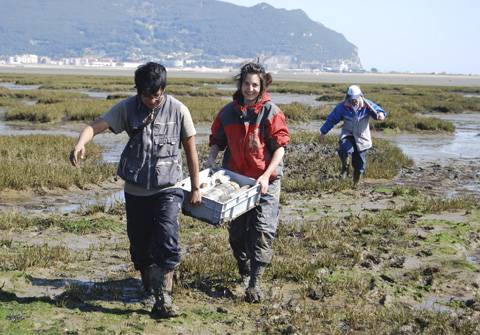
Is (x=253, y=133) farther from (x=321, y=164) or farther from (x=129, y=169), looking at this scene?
(x=321, y=164)

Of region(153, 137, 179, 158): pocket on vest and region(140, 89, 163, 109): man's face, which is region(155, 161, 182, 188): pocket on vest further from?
region(140, 89, 163, 109): man's face

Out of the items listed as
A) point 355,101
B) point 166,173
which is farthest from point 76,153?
point 355,101

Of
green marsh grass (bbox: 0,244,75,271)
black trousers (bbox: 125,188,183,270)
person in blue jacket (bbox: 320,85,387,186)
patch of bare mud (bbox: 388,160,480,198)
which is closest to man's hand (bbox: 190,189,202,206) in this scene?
black trousers (bbox: 125,188,183,270)

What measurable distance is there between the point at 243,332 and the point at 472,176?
10.6 metres

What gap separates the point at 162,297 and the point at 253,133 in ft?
4.87

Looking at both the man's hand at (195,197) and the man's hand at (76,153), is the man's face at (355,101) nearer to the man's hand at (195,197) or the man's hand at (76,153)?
the man's hand at (195,197)

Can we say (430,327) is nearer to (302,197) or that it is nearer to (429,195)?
(302,197)

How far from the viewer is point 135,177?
15.2ft

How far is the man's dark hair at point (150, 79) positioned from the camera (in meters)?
4.46

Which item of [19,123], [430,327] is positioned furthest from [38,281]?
[19,123]

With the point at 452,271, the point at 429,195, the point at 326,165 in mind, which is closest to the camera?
the point at 452,271

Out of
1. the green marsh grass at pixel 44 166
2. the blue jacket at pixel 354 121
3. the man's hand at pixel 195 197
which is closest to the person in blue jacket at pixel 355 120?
the blue jacket at pixel 354 121

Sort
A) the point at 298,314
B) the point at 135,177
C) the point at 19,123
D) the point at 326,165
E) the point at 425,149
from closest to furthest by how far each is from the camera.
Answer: the point at 135,177 < the point at 298,314 < the point at 326,165 < the point at 425,149 < the point at 19,123

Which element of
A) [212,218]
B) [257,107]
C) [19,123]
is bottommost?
[19,123]
